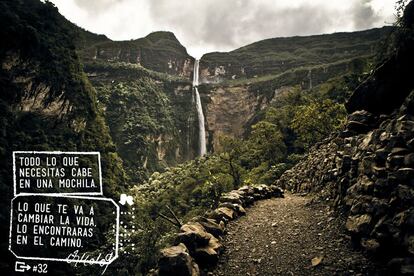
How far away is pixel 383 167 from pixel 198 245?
455 centimetres

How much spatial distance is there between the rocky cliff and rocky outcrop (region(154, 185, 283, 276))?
3237 mm

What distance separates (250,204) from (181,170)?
39.9 meters

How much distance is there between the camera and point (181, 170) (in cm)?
5216

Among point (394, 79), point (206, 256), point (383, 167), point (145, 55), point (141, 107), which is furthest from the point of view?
point (145, 55)

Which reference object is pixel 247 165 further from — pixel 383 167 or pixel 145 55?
pixel 145 55

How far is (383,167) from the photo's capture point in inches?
263

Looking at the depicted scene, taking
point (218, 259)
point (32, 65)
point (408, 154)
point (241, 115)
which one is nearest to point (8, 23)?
point (32, 65)

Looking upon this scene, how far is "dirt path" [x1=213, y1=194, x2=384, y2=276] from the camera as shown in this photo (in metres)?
6.54

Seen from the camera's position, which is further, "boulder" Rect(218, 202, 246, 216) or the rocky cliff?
"boulder" Rect(218, 202, 246, 216)

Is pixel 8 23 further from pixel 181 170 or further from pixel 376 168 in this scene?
pixel 376 168

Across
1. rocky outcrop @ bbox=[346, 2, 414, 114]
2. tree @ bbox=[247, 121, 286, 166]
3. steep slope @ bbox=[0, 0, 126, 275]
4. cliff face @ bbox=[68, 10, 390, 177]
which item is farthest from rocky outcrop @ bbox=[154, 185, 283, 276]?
cliff face @ bbox=[68, 10, 390, 177]

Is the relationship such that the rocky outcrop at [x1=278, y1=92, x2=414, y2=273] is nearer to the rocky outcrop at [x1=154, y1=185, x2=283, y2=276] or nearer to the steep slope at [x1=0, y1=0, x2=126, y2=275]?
the rocky outcrop at [x1=154, y1=185, x2=283, y2=276]

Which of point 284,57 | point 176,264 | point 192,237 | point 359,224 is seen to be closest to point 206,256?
point 192,237

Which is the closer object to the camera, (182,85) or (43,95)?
(43,95)
